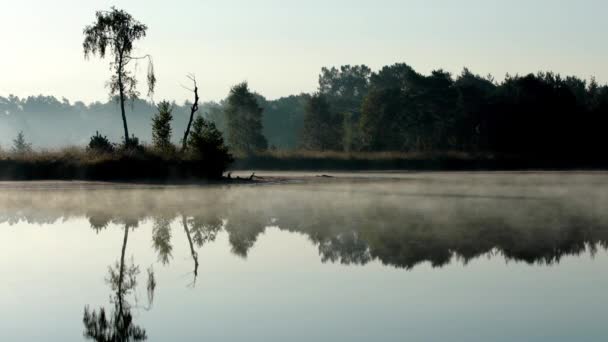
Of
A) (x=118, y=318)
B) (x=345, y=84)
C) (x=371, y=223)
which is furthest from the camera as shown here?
(x=345, y=84)

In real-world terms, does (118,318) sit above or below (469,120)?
below

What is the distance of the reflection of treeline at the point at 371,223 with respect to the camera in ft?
48.2

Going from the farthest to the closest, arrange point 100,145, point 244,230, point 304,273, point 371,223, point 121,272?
point 100,145, point 371,223, point 244,230, point 304,273, point 121,272

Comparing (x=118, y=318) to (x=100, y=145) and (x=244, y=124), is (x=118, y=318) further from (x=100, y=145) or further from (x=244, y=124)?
(x=244, y=124)

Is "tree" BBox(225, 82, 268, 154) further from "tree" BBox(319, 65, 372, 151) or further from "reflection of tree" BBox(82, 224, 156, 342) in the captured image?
"reflection of tree" BBox(82, 224, 156, 342)

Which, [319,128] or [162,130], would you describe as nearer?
[162,130]

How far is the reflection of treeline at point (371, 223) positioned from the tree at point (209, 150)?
13.9 metres

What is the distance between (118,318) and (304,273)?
4.03 meters

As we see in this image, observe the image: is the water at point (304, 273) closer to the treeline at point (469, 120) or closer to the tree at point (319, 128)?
the treeline at point (469, 120)

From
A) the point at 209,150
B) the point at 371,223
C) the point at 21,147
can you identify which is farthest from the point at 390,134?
the point at 371,223

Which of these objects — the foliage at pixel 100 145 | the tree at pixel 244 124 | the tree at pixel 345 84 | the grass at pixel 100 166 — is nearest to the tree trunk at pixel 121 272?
the grass at pixel 100 166

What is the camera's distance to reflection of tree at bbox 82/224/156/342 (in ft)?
26.1

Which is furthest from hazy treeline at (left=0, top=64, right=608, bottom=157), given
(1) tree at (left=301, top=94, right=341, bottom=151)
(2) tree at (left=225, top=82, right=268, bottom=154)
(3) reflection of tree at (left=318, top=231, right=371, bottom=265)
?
(3) reflection of tree at (left=318, top=231, right=371, bottom=265)

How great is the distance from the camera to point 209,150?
4419cm
